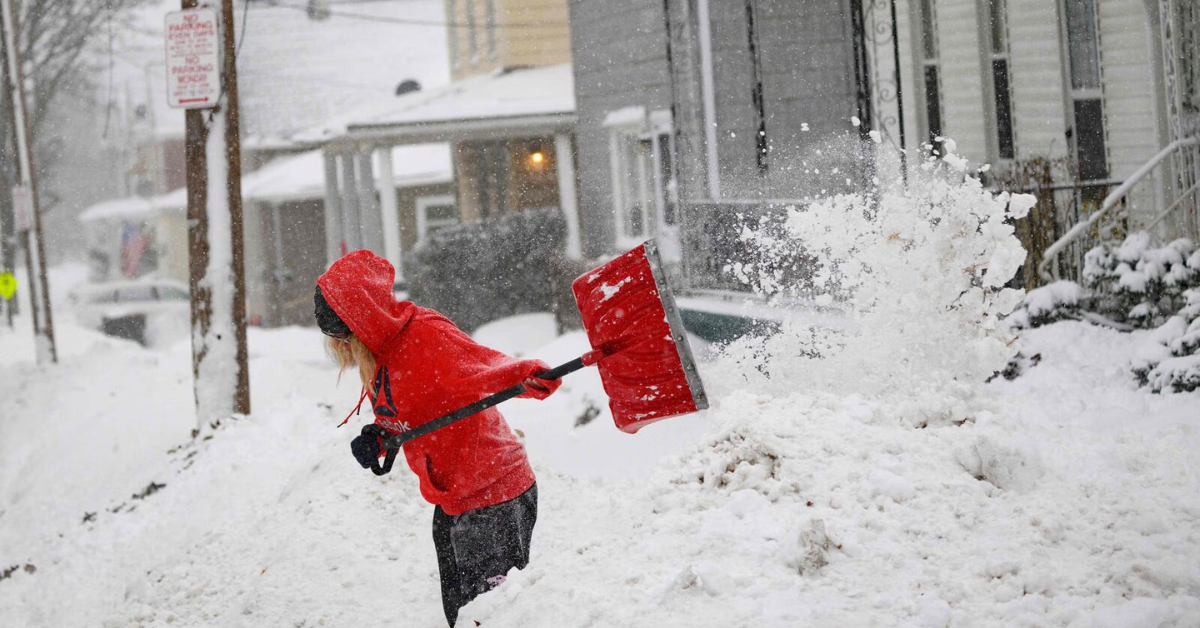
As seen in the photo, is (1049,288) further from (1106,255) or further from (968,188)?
(968,188)

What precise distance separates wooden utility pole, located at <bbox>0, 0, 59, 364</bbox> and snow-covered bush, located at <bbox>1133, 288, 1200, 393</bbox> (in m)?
14.6

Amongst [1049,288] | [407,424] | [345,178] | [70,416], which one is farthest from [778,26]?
[345,178]

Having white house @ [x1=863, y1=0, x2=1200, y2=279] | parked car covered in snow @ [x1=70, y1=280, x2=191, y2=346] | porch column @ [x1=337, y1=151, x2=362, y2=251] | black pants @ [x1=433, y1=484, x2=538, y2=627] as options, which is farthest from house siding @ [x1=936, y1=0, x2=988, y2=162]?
parked car covered in snow @ [x1=70, y1=280, x2=191, y2=346]

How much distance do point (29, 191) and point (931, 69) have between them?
12788 mm

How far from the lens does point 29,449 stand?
10844 mm

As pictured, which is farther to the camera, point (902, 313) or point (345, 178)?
point (345, 178)

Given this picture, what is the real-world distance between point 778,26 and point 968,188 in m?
6.61

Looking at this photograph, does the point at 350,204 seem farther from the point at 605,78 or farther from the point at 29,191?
the point at 605,78

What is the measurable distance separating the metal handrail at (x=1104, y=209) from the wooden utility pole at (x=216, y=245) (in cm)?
579

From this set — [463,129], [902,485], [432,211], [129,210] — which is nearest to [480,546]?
[902,485]

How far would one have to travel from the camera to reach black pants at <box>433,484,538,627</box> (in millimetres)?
4090

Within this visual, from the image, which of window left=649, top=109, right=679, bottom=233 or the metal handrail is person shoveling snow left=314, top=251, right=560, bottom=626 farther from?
window left=649, top=109, right=679, bottom=233

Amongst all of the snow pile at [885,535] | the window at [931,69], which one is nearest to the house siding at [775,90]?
the window at [931,69]

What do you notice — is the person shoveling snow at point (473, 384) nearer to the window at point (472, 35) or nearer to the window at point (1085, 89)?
the window at point (1085, 89)
